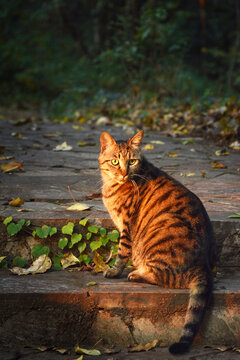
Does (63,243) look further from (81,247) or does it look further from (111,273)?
(111,273)

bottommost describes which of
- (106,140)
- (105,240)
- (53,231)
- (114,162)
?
(105,240)

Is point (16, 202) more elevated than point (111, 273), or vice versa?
point (16, 202)

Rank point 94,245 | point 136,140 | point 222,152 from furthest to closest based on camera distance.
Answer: point 222,152 → point 136,140 → point 94,245

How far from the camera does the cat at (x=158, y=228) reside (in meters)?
2.52

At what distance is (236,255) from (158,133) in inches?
190

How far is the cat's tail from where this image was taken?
87.6 inches

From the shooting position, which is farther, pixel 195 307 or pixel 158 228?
pixel 158 228

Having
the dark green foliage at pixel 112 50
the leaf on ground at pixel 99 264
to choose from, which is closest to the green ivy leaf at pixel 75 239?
the leaf on ground at pixel 99 264

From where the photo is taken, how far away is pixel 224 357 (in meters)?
2.35

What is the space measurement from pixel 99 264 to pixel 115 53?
8.19 metres

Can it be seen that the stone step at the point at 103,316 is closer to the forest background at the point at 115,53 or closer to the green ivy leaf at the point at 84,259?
the green ivy leaf at the point at 84,259

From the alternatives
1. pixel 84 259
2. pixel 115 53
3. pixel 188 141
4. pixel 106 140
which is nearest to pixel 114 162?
pixel 106 140

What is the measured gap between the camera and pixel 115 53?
10367 mm

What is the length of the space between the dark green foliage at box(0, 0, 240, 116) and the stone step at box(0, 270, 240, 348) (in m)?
7.72
